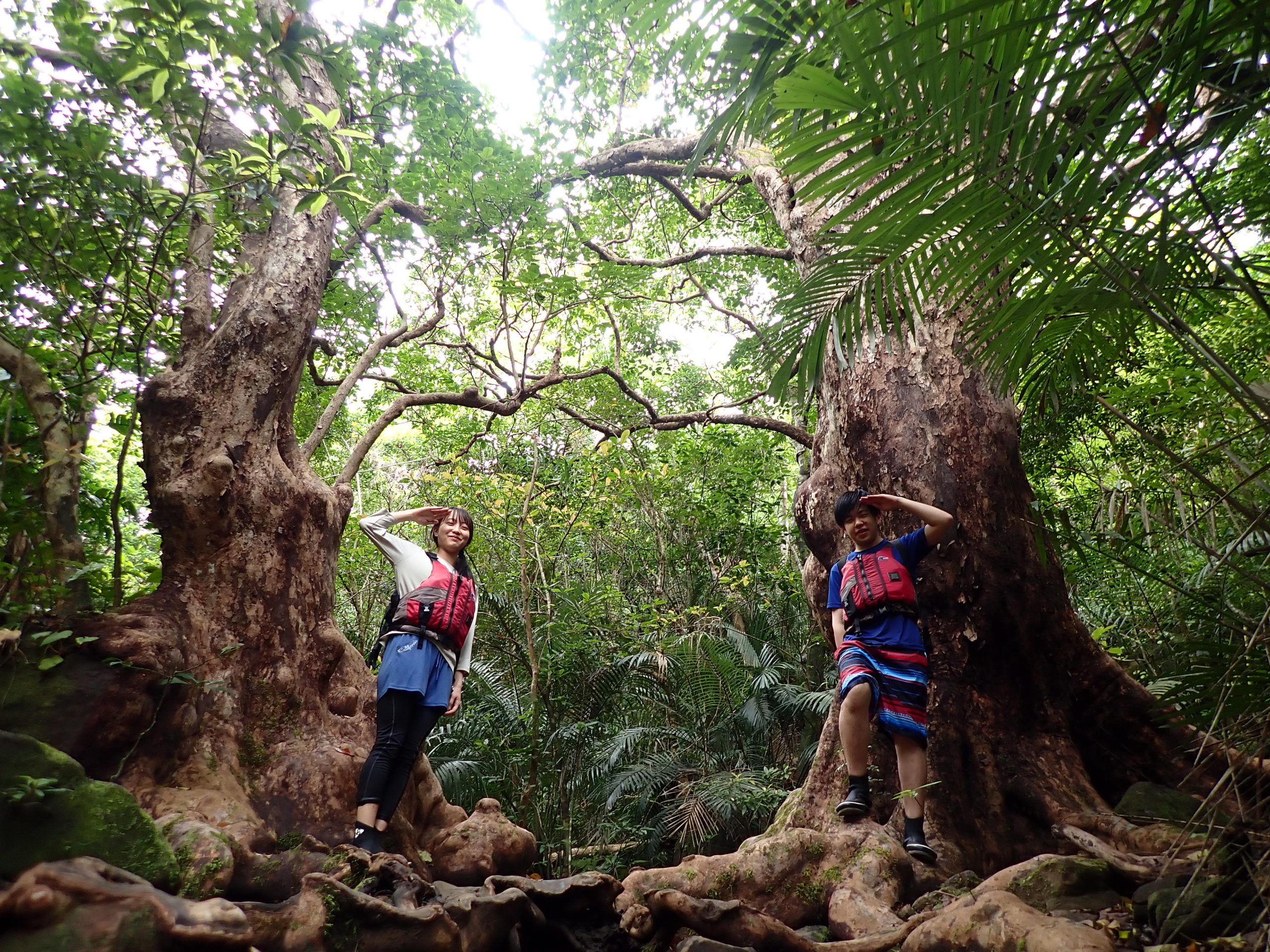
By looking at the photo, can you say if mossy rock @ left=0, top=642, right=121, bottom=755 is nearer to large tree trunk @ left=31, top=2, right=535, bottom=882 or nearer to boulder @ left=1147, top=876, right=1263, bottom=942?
large tree trunk @ left=31, top=2, right=535, bottom=882

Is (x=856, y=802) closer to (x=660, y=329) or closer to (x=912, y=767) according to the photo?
(x=912, y=767)

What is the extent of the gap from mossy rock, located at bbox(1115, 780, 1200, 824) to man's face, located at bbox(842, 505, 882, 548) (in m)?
1.55

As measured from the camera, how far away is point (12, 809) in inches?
83.6

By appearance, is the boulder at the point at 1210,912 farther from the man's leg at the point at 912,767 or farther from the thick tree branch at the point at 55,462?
the thick tree branch at the point at 55,462

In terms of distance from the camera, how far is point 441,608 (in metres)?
3.76

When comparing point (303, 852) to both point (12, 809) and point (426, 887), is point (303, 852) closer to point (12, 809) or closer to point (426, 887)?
point (426, 887)

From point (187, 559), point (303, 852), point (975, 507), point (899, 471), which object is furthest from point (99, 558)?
point (975, 507)

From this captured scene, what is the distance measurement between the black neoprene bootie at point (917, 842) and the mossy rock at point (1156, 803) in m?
0.84

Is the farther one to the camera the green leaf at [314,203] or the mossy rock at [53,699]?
the green leaf at [314,203]

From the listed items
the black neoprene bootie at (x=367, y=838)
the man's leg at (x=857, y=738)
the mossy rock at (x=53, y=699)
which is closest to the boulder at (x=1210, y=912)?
the man's leg at (x=857, y=738)

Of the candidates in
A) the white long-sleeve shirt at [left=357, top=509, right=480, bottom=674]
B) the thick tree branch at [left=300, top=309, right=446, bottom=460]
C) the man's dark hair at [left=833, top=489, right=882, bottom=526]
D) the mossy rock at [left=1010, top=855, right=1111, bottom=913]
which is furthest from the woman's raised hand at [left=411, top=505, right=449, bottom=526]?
the mossy rock at [left=1010, top=855, right=1111, bottom=913]

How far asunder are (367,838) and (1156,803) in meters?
3.57

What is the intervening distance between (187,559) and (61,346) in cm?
119

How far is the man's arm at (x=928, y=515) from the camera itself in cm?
353
